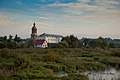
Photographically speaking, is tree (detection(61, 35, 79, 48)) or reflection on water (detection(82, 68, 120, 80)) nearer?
reflection on water (detection(82, 68, 120, 80))

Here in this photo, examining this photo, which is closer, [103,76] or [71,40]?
[103,76]

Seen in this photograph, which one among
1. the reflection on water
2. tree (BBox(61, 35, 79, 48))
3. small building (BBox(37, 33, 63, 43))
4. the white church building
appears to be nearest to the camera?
the reflection on water

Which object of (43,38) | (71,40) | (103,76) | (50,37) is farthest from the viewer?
(50,37)

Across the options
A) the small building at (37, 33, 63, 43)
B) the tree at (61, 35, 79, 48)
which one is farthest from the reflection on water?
the small building at (37, 33, 63, 43)

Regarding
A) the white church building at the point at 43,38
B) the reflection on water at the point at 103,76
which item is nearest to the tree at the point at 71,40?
the white church building at the point at 43,38

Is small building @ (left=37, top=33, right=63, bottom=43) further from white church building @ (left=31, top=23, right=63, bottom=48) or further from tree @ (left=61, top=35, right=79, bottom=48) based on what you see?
tree @ (left=61, top=35, right=79, bottom=48)

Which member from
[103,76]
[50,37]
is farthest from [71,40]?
[50,37]

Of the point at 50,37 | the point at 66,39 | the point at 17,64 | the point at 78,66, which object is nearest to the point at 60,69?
the point at 78,66

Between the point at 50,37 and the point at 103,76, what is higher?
the point at 50,37

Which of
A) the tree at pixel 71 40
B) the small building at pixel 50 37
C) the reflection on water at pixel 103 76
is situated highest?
the small building at pixel 50 37

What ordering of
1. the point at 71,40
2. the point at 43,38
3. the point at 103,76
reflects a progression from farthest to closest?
1. the point at 43,38
2. the point at 71,40
3. the point at 103,76

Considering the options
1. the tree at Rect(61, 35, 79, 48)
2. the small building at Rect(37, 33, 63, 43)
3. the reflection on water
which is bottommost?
the reflection on water

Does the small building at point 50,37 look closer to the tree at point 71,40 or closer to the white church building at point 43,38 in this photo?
the white church building at point 43,38

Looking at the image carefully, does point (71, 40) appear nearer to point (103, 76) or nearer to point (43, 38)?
point (43, 38)
